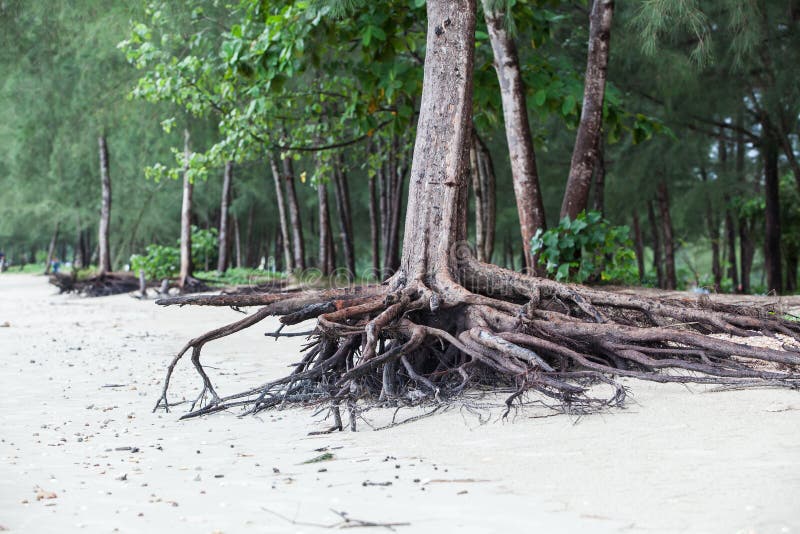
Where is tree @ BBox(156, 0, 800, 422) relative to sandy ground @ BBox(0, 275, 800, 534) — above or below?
above

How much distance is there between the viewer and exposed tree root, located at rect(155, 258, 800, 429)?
16.7 feet

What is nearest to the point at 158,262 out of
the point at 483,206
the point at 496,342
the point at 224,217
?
the point at 224,217

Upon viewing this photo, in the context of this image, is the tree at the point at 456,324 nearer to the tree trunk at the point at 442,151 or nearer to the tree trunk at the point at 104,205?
the tree trunk at the point at 442,151

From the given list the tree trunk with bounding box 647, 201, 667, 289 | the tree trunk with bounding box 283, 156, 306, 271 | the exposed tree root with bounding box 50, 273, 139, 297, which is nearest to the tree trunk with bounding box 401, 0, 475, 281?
the tree trunk with bounding box 283, 156, 306, 271

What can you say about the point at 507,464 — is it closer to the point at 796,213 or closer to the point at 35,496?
the point at 35,496

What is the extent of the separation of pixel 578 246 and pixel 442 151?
2532mm

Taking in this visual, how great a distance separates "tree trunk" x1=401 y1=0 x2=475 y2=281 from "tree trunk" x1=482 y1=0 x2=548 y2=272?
2260 millimetres

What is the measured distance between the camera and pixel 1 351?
958 cm

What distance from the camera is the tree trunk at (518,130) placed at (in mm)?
8914

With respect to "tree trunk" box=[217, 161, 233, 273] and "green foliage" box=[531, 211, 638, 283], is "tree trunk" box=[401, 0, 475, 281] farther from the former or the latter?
"tree trunk" box=[217, 161, 233, 273]

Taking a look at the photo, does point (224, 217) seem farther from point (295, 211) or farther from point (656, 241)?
point (656, 241)

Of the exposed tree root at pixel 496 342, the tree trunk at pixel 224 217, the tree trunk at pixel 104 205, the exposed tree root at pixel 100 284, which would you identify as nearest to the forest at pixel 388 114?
the tree trunk at pixel 104 205

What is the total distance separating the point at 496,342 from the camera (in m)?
5.39

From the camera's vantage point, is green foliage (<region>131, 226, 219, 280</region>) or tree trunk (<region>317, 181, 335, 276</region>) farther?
green foliage (<region>131, 226, 219, 280</region>)
